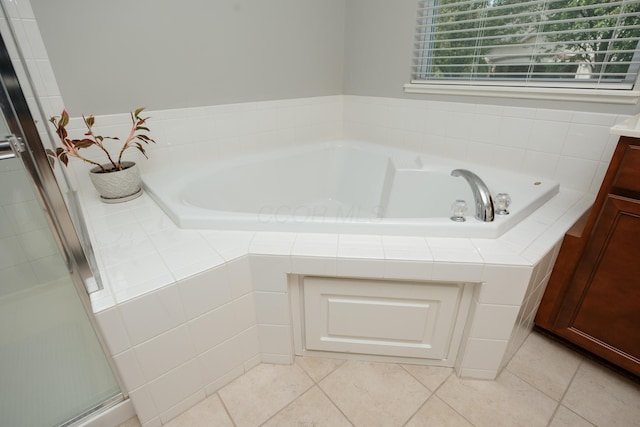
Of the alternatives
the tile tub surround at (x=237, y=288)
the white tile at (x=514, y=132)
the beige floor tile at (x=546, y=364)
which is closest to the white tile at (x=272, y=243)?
the tile tub surround at (x=237, y=288)

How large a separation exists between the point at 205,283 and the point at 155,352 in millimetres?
243

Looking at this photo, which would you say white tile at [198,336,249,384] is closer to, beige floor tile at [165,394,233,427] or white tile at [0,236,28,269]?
beige floor tile at [165,394,233,427]

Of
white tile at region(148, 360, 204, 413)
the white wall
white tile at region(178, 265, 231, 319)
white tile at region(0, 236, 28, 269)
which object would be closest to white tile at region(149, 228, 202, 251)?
white tile at region(178, 265, 231, 319)

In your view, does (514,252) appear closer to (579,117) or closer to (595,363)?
(595,363)

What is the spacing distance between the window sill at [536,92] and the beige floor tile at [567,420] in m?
1.21

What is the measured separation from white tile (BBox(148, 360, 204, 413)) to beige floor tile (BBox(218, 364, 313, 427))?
0.41 feet

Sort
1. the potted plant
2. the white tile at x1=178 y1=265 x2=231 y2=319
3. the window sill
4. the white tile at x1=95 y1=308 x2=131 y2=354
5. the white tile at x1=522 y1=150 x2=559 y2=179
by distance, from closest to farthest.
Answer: the white tile at x1=95 y1=308 x2=131 y2=354 < the white tile at x1=178 y1=265 x2=231 y2=319 < the window sill < the potted plant < the white tile at x1=522 y1=150 x2=559 y2=179

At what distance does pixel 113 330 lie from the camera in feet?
2.68

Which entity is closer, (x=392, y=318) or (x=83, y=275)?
(x=83, y=275)

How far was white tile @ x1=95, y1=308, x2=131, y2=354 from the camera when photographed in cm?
80

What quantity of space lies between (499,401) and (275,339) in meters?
0.83

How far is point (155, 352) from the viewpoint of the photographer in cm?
91

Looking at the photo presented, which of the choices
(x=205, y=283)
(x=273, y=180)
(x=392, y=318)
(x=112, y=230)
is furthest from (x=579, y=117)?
(x=112, y=230)

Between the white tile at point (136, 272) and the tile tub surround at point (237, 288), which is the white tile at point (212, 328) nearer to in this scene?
the tile tub surround at point (237, 288)
